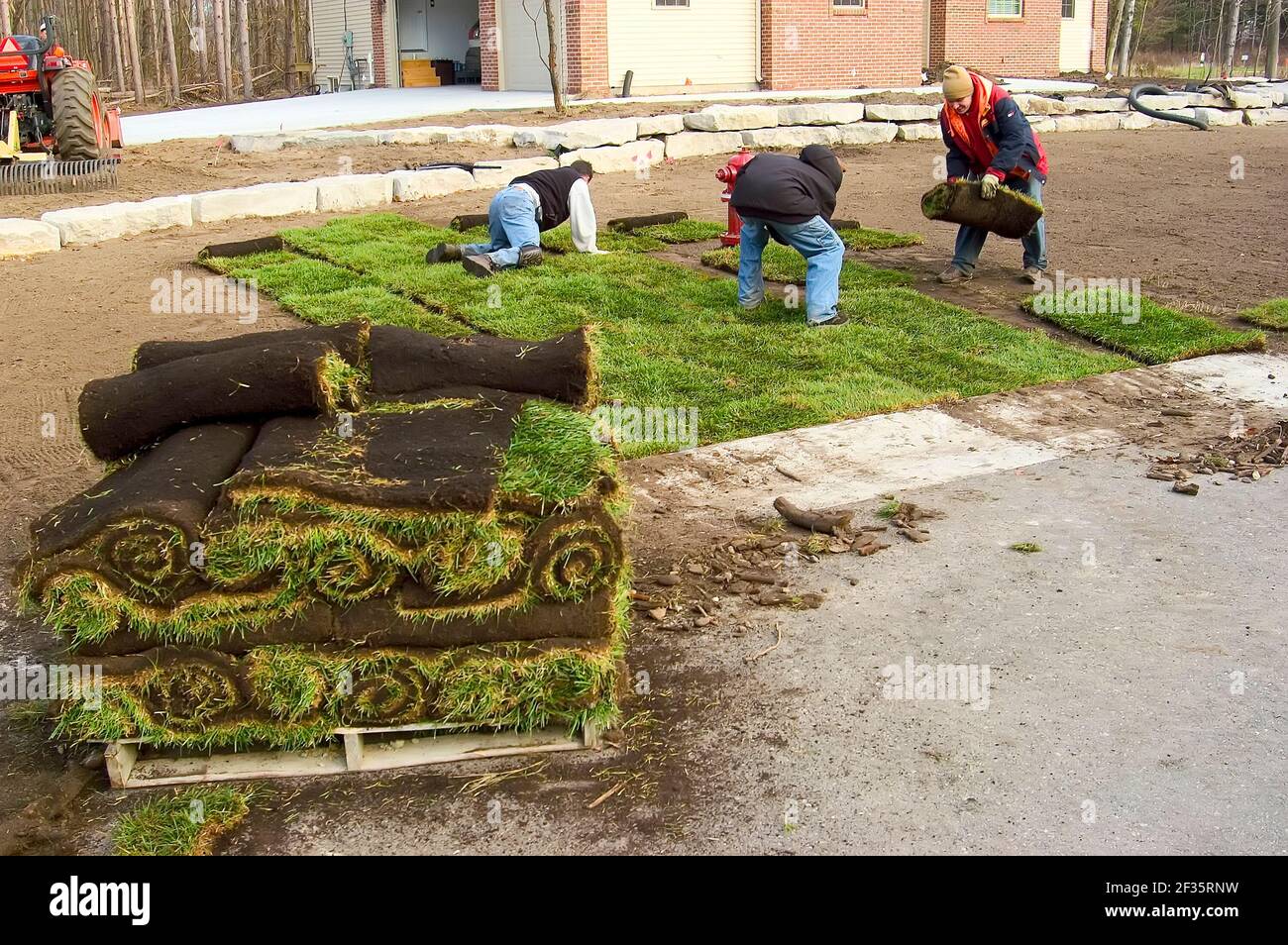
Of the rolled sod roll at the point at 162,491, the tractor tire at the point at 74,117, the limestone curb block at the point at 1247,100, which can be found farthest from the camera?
the limestone curb block at the point at 1247,100

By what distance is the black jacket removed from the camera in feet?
29.2

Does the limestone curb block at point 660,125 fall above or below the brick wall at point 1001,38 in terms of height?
below

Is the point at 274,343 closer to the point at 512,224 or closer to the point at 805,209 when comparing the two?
the point at 805,209

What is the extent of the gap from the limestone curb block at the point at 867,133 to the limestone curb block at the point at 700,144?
186cm

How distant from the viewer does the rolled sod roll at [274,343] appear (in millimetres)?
4625

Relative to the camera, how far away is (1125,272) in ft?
34.9

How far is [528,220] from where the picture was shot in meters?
10.7

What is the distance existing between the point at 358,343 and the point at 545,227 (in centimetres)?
662

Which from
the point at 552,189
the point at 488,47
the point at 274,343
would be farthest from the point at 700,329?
the point at 488,47

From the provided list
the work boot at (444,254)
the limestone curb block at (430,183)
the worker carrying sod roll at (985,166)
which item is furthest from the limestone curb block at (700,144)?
the worker carrying sod roll at (985,166)

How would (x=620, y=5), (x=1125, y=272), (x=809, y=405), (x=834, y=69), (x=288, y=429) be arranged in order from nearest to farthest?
(x=288, y=429)
(x=809, y=405)
(x=1125, y=272)
(x=620, y=5)
(x=834, y=69)

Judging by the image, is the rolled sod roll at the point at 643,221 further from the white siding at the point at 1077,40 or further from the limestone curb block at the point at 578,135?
the white siding at the point at 1077,40

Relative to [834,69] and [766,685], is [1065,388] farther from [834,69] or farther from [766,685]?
[834,69]

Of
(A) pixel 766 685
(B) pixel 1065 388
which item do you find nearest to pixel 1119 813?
(A) pixel 766 685
